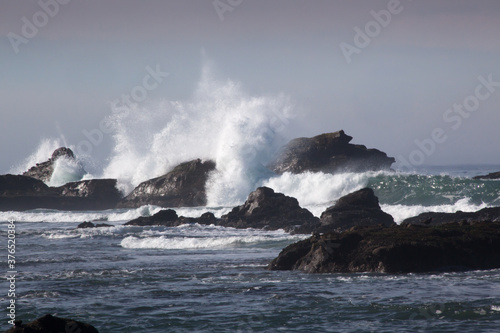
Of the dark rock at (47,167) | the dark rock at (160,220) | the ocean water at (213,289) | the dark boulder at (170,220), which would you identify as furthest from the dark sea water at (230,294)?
the dark rock at (47,167)

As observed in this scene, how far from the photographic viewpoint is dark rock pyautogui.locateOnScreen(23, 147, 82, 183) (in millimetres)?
74312

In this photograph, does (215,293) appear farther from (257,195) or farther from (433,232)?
(257,195)

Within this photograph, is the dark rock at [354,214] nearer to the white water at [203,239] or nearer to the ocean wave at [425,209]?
the white water at [203,239]

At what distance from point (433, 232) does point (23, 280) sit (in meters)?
11.5

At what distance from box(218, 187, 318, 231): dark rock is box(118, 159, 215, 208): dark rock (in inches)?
665

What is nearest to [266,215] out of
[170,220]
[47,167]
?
[170,220]

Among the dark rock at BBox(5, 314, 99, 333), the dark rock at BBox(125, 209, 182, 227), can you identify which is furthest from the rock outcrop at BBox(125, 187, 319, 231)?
the dark rock at BBox(5, 314, 99, 333)

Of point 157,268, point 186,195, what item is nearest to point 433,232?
point 157,268

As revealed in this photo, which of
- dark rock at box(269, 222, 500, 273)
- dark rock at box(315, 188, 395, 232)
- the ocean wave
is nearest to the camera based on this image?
dark rock at box(269, 222, 500, 273)

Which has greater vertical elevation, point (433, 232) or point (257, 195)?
point (257, 195)

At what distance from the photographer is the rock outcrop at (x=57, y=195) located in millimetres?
60750

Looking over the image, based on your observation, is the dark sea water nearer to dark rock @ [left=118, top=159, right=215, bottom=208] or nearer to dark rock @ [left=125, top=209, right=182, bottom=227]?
dark rock @ [left=125, top=209, right=182, bottom=227]

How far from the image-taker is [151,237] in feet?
107

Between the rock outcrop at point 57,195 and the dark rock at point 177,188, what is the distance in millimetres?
3683
